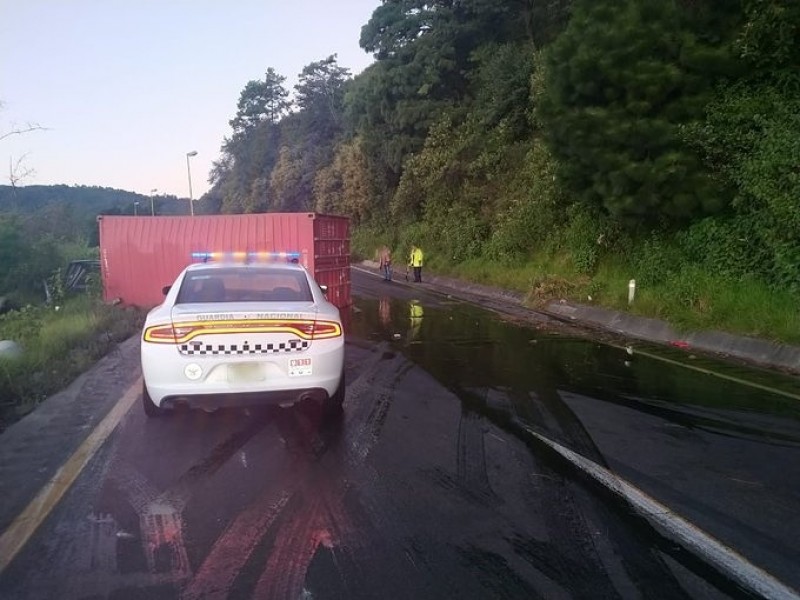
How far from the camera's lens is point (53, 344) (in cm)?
1136

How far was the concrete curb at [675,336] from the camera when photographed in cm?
1108

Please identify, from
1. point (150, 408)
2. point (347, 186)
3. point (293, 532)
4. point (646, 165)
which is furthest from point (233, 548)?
point (347, 186)

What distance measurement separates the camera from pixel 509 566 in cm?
410

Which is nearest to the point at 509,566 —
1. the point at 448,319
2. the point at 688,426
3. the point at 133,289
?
the point at 688,426

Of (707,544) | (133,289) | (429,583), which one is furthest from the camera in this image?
(133,289)

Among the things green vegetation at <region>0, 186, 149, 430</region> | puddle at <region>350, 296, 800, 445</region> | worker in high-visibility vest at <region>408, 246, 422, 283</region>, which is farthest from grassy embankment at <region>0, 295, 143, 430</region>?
worker in high-visibility vest at <region>408, 246, 422, 283</region>

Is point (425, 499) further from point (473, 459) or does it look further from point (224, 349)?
point (224, 349)

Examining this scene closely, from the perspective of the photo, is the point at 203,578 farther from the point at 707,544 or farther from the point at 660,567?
the point at 707,544

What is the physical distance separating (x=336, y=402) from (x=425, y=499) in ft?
7.66

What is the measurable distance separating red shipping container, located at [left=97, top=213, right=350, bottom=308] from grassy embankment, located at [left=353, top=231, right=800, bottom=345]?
20.0 ft

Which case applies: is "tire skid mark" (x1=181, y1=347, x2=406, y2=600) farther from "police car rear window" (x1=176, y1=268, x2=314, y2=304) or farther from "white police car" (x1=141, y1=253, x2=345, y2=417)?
"police car rear window" (x1=176, y1=268, x2=314, y2=304)

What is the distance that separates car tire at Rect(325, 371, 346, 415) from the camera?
7.17 m

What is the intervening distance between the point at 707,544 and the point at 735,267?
430 inches

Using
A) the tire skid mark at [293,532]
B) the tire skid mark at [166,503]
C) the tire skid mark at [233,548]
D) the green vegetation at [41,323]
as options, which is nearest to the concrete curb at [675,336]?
the tire skid mark at [293,532]
